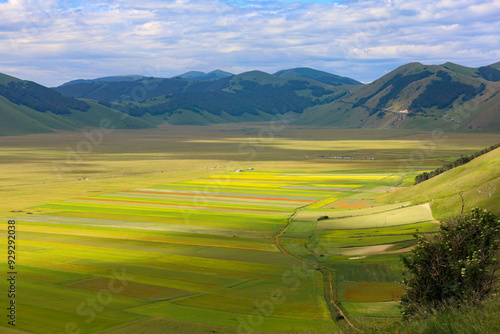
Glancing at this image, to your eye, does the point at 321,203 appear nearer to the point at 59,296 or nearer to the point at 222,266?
the point at 222,266

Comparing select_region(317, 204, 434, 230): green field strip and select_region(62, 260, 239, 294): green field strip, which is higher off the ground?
select_region(62, 260, 239, 294): green field strip

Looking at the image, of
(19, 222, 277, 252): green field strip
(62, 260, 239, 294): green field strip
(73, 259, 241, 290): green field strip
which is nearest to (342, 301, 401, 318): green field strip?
(62, 260, 239, 294): green field strip

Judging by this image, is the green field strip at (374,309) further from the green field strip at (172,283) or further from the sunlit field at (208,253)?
the green field strip at (172,283)

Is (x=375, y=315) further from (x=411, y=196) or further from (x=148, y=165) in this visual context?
(x=148, y=165)

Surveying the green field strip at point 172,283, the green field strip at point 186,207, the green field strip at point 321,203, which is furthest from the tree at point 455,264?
the green field strip at point 321,203

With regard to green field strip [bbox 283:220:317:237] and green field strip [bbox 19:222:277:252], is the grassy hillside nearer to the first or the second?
green field strip [bbox 283:220:317:237]

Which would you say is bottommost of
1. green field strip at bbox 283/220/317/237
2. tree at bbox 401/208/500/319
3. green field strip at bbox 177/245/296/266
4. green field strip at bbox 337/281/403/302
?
green field strip at bbox 337/281/403/302
